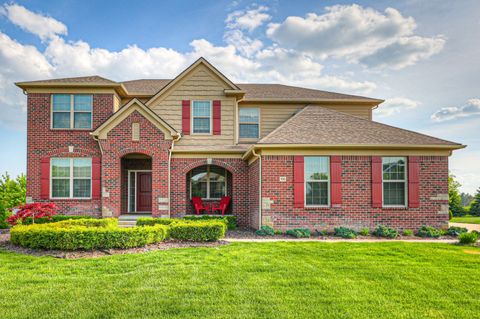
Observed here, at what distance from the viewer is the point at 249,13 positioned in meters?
12.4

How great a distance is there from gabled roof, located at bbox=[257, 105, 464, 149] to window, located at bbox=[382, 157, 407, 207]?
0.74 metres

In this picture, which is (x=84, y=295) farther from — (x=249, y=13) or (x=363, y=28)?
(x=363, y=28)

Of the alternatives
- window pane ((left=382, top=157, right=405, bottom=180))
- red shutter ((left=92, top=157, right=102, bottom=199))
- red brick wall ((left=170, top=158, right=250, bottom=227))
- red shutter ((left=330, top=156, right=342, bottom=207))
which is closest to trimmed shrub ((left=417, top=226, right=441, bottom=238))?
window pane ((left=382, top=157, right=405, bottom=180))

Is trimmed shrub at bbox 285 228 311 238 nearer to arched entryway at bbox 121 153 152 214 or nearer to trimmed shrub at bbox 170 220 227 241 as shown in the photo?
trimmed shrub at bbox 170 220 227 241

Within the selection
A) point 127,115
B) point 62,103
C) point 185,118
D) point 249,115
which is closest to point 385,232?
point 249,115

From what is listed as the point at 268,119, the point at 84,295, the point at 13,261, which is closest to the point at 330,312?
the point at 84,295

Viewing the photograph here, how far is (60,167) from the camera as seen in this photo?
46.8 ft

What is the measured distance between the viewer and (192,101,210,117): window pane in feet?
49.6

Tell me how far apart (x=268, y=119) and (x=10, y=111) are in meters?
12.8

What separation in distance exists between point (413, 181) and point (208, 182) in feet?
28.3

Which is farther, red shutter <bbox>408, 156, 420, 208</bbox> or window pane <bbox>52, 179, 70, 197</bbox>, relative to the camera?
window pane <bbox>52, 179, 70, 197</bbox>

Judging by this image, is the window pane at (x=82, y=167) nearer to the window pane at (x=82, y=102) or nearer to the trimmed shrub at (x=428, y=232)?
the window pane at (x=82, y=102)

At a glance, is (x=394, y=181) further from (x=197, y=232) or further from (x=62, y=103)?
(x=62, y=103)

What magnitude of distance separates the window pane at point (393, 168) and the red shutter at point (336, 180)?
1.81m
